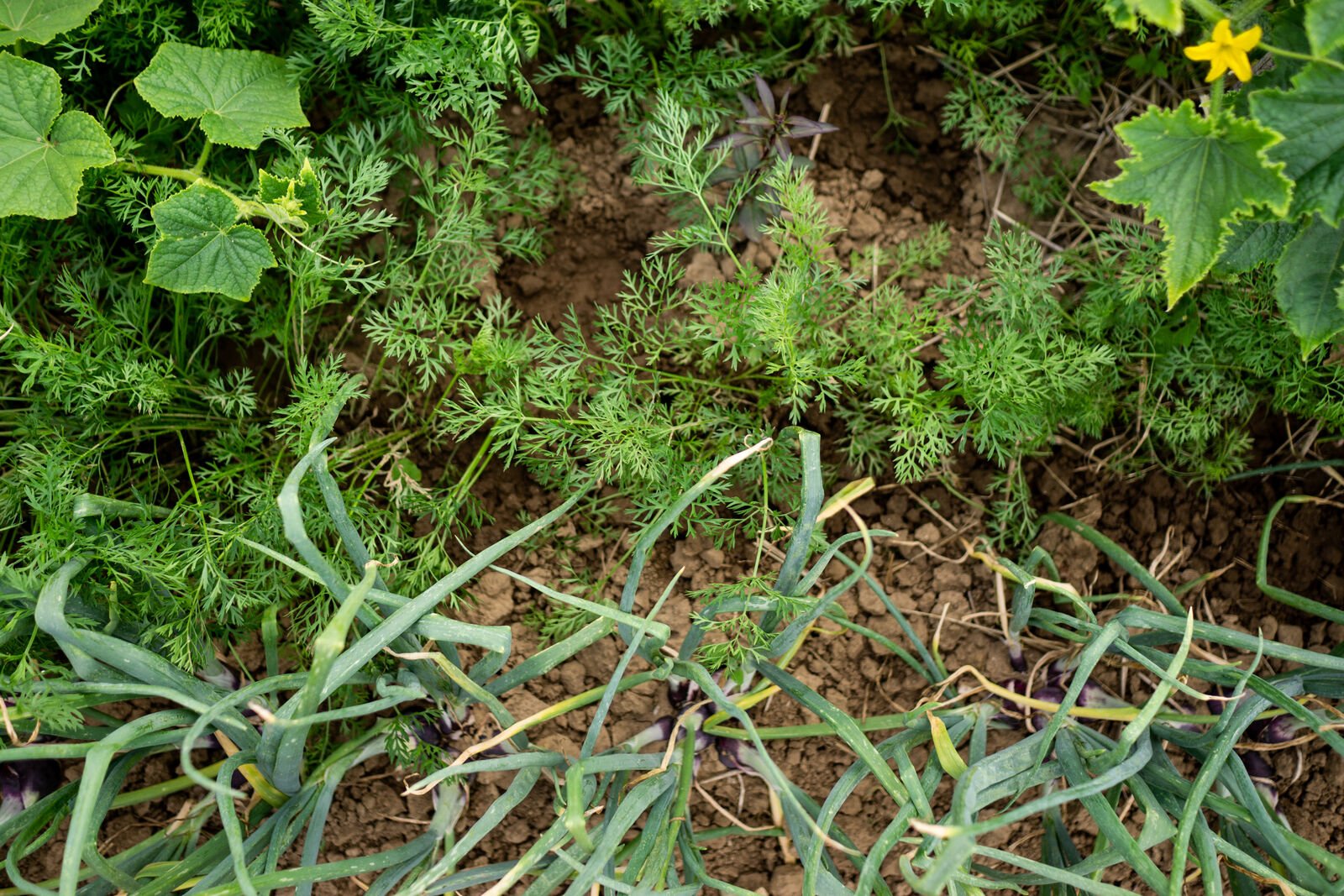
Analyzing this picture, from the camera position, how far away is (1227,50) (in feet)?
3.87

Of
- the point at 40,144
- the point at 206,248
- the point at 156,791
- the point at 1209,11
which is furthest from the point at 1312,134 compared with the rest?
the point at 156,791

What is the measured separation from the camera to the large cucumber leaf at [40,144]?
4.67 feet

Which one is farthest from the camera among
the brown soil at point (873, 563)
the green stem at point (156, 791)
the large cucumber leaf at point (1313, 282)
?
the brown soil at point (873, 563)

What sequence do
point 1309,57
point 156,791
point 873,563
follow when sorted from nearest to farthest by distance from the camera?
point 1309,57
point 156,791
point 873,563

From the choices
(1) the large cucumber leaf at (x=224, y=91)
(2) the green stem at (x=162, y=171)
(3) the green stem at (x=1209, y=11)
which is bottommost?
(2) the green stem at (x=162, y=171)

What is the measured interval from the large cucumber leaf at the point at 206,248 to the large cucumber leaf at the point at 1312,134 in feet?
4.50

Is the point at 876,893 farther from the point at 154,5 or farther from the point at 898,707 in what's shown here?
the point at 154,5

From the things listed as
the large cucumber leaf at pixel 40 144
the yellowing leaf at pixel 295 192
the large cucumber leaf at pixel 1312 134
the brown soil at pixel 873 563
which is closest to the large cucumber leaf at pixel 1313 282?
the large cucumber leaf at pixel 1312 134

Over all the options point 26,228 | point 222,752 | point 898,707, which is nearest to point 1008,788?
point 898,707

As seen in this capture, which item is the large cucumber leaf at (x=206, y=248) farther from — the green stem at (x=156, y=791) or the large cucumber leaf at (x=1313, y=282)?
the large cucumber leaf at (x=1313, y=282)

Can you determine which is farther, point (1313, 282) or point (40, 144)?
point (40, 144)

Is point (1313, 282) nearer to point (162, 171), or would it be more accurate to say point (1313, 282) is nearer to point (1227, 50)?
point (1227, 50)

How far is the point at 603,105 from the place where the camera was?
5.87ft

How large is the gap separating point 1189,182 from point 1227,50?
0.52ft
